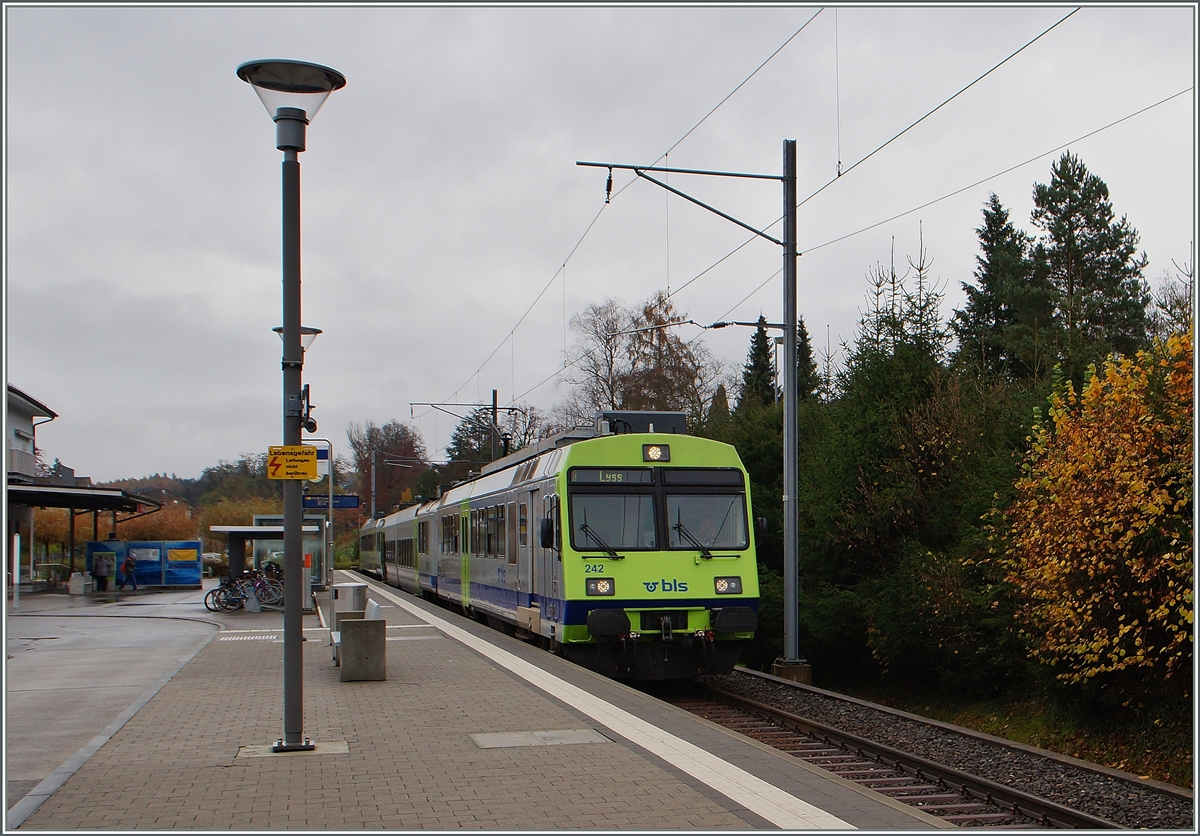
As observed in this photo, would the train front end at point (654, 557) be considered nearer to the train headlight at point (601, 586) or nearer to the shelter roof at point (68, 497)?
the train headlight at point (601, 586)

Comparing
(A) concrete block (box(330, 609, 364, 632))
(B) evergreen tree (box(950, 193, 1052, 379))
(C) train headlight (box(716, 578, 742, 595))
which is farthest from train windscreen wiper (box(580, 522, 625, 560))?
(B) evergreen tree (box(950, 193, 1052, 379))

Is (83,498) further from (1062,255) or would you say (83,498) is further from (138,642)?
(1062,255)

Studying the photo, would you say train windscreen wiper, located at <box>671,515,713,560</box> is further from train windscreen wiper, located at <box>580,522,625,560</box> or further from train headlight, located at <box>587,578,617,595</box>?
train headlight, located at <box>587,578,617,595</box>

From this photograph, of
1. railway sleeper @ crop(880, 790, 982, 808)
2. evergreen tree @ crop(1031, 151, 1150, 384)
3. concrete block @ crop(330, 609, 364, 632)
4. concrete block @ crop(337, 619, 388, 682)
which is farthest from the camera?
evergreen tree @ crop(1031, 151, 1150, 384)

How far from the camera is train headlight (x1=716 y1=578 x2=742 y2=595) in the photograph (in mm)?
14547

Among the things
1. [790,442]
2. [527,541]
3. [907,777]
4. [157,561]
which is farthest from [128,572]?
[907,777]

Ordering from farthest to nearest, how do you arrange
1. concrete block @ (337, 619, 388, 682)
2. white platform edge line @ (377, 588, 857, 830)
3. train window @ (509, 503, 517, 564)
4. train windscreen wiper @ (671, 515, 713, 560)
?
train window @ (509, 503, 517, 564) < train windscreen wiper @ (671, 515, 713, 560) < concrete block @ (337, 619, 388, 682) < white platform edge line @ (377, 588, 857, 830)

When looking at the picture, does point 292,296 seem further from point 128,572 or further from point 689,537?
point 128,572

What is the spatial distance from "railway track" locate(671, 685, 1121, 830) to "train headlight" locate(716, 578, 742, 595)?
1400mm

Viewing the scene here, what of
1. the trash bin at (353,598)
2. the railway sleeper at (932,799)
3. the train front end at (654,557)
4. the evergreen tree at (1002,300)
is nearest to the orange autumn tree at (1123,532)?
the railway sleeper at (932,799)

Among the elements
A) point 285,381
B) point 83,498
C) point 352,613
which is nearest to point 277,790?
point 285,381

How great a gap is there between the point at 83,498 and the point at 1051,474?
2875 cm

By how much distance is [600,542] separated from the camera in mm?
14508

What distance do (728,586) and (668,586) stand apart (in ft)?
2.61
